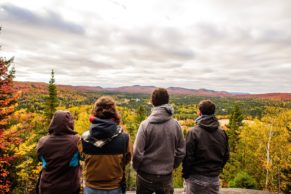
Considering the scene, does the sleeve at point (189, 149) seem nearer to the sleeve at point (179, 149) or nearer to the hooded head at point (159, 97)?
the sleeve at point (179, 149)

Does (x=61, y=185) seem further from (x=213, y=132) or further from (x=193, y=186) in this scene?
(x=213, y=132)

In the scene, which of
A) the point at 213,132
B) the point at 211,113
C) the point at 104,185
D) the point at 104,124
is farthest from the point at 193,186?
the point at 104,124

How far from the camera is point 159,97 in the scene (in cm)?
414

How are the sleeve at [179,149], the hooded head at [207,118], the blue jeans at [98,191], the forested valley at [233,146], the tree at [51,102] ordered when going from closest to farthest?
1. the blue jeans at [98,191]
2. the sleeve at [179,149]
3. the hooded head at [207,118]
4. the forested valley at [233,146]
5. the tree at [51,102]

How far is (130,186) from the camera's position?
26641 mm

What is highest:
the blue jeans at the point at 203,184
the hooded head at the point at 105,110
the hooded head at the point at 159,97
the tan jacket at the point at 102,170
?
the hooded head at the point at 159,97

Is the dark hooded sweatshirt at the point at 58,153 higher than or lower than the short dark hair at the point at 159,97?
lower

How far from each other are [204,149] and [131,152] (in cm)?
137

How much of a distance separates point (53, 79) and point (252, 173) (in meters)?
23.4

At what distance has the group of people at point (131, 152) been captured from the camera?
11.1ft

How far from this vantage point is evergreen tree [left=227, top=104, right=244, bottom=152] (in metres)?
30.4

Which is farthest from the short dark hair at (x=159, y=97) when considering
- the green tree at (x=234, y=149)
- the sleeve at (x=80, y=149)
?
the green tree at (x=234, y=149)

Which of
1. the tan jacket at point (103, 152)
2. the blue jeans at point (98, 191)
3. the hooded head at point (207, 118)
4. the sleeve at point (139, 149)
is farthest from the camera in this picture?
the hooded head at point (207, 118)

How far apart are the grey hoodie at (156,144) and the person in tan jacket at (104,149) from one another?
525 mm
